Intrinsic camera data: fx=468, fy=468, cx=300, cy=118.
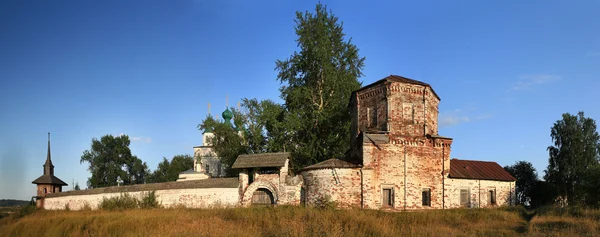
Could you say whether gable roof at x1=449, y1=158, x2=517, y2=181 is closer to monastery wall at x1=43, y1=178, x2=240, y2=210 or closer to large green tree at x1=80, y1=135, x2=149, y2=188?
monastery wall at x1=43, y1=178, x2=240, y2=210

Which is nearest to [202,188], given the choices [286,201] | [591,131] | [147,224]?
[286,201]

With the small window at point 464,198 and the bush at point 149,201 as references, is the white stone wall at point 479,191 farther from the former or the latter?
the bush at point 149,201

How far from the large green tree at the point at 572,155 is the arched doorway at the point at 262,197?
22.0 m

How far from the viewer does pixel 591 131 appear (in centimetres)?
3547

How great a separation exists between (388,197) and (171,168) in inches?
1728

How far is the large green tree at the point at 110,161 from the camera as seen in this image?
4875 cm

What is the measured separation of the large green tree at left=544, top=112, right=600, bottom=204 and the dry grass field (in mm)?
18033

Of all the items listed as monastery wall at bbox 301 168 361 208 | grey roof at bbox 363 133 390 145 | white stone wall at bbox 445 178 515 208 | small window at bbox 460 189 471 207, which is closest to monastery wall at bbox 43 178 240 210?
monastery wall at bbox 301 168 361 208

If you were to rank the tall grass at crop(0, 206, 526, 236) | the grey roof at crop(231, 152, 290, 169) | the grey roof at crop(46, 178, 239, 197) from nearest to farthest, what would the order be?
the tall grass at crop(0, 206, 526, 236) → the grey roof at crop(231, 152, 290, 169) → the grey roof at crop(46, 178, 239, 197)

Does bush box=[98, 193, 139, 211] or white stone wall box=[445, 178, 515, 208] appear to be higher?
white stone wall box=[445, 178, 515, 208]

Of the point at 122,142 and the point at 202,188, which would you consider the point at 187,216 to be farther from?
the point at 122,142

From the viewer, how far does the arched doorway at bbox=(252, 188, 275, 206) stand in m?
24.8

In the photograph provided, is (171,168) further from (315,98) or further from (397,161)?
(397,161)

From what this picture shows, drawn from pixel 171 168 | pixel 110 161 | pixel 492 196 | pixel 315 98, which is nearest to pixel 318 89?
pixel 315 98
